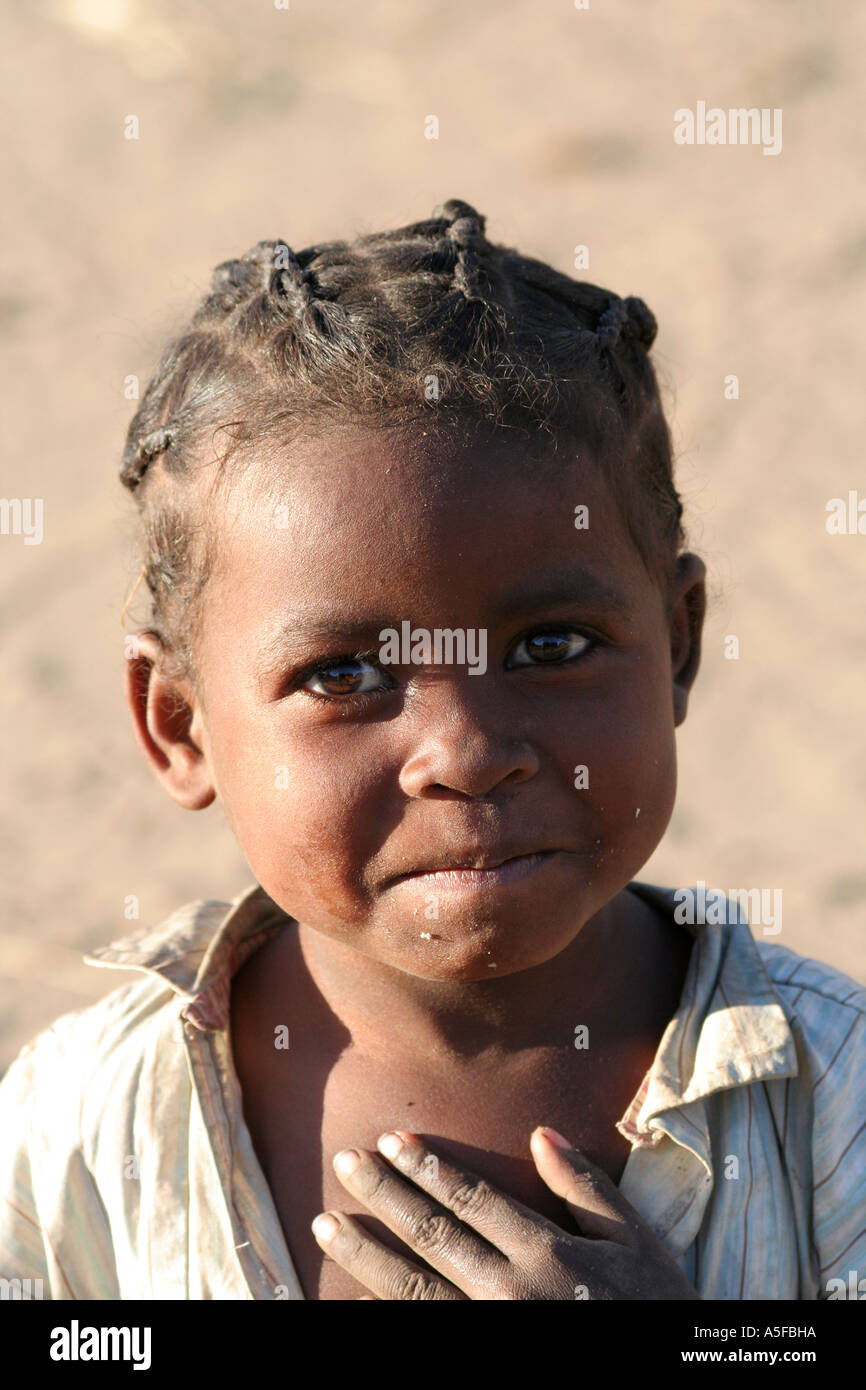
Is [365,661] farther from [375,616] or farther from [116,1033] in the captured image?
[116,1033]

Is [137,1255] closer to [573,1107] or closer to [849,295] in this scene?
[573,1107]

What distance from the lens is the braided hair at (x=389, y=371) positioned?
1.70 metres

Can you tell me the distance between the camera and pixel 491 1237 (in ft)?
5.74

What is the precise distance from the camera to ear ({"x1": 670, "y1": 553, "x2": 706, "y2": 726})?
6.57ft

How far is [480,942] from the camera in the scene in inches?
64.8

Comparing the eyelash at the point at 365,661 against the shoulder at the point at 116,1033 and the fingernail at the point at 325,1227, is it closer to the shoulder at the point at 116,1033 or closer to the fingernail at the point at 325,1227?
the shoulder at the point at 116,1033

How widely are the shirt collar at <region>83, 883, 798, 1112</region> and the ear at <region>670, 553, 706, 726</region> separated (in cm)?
32

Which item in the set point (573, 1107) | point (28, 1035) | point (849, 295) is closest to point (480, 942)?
point (573, 1107)

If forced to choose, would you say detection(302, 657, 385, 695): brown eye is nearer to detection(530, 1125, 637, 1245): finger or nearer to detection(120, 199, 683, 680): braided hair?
detection(120, 199, 683, 680): braided hair

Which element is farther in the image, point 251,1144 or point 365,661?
point 251,1144

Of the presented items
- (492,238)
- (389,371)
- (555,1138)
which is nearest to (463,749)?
(389,371)

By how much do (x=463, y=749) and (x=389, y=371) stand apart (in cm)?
46

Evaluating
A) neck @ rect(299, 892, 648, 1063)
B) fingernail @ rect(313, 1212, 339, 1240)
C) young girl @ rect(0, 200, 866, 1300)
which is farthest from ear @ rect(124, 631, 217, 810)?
fingernail @ rect(313, 1212, 339, 1240)
